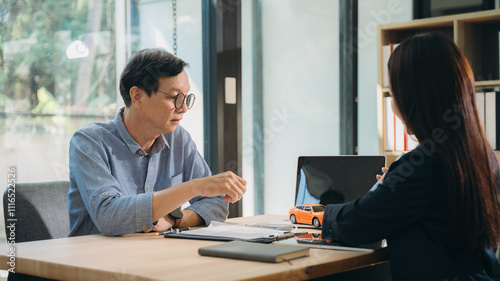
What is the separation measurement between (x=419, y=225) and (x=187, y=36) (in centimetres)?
212

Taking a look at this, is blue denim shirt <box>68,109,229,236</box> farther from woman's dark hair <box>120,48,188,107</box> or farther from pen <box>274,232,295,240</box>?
pen <box>274,232,295,240</box>

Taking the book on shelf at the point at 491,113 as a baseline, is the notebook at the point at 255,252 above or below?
below

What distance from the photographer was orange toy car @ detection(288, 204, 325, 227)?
Result: 1.97 metres

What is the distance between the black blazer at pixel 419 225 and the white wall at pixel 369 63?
275 centimetres

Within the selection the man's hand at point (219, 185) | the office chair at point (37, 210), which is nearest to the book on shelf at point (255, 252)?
the man's hand at point (219, 185)

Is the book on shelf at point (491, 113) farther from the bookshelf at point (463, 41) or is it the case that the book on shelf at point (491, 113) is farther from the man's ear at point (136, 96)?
the man's ear at point (136, 96)

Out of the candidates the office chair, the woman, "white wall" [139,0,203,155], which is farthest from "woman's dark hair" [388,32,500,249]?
"white wall" [139,0,203,155]

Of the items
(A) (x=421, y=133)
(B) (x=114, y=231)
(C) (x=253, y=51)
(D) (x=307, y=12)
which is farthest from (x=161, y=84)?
(D) (x=307, y=12)

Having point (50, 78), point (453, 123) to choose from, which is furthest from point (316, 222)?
point (50, 78)

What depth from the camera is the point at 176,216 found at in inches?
75.6

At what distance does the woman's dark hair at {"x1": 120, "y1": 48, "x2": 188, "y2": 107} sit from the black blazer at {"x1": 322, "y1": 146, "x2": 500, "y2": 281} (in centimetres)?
90

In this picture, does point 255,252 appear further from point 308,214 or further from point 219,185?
point 308,214

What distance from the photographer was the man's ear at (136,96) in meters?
2.07

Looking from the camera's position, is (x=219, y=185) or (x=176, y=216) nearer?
(x=219, y=185)
